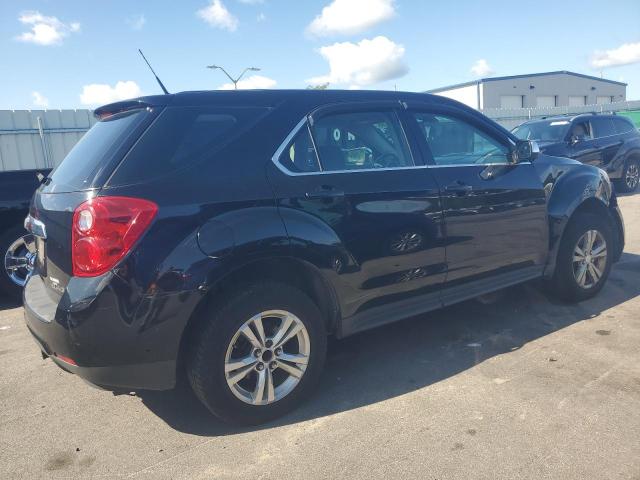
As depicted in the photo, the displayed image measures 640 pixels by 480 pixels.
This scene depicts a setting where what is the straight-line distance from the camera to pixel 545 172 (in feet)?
13.8

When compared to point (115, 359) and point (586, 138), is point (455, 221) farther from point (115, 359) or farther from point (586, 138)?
point (586, 138)

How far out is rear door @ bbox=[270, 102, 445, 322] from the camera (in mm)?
2918

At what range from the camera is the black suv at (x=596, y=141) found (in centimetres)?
1042

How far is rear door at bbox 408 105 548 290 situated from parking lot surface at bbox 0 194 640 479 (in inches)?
23.7

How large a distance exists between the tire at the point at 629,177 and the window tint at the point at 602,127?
92 centimetres

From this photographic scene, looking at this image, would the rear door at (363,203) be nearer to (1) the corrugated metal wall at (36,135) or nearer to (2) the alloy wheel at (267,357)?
(2) the alloy wheel at (267,357)

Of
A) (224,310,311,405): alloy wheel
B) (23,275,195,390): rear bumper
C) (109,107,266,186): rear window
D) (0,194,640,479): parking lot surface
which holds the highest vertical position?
(109,107,266,186): rear window

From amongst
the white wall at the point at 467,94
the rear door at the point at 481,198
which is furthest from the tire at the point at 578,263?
the white wall at the point at 467,94

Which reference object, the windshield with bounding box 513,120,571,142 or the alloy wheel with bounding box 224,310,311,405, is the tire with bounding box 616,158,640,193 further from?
the alloy wheel with bounding box 224,310,311,405

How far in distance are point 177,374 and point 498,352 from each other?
2.27 metres

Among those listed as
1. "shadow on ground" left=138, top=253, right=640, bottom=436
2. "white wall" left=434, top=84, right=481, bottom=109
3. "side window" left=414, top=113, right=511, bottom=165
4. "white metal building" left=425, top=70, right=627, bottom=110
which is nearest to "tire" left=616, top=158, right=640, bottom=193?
"shadow on ground" left=138, top=253, right=640, bottom=436

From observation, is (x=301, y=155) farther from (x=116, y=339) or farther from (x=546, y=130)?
(x=546, y=130)

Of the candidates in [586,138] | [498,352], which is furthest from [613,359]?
[586,138]

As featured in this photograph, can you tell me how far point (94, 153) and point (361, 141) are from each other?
5.30ft
